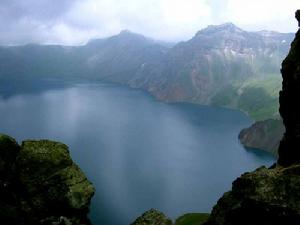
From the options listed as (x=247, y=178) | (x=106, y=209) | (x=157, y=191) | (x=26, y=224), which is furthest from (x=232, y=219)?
(x=157, y=191)

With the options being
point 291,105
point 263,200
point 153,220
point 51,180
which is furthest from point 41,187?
point 291,105

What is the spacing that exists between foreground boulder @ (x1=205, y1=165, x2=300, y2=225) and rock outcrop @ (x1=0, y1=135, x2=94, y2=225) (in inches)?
452

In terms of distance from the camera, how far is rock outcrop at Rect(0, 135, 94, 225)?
37312 millimetres

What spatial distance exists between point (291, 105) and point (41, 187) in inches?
1081

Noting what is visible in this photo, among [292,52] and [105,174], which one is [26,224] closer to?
[292,52]

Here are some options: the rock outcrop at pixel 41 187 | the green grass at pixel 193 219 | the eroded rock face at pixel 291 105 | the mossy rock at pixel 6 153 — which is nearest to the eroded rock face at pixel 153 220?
the rock outcrop at pixel 41 187

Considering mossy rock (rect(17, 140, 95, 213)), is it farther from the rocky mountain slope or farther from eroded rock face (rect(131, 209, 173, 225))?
the rocky mountain slope

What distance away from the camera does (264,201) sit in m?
32.4

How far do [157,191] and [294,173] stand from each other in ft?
437

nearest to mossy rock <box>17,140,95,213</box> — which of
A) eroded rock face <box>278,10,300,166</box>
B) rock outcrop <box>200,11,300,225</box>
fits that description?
rock outcrop <box>200,11,300,225</box>

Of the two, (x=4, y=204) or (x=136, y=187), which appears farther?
(x=136, y=187)

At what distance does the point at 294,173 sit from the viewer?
115ft

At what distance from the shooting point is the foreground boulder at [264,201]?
3122 centimetres

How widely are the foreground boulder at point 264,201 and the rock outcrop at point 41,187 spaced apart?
37.7 feet
